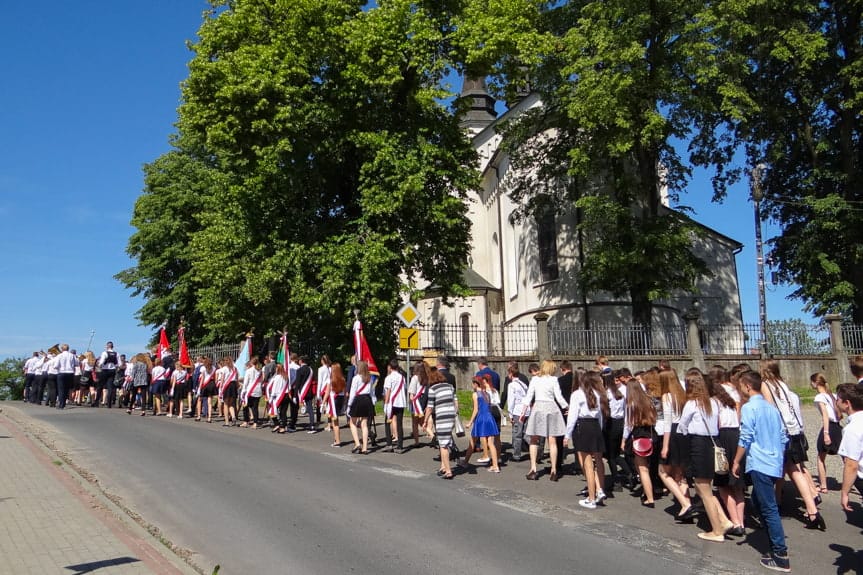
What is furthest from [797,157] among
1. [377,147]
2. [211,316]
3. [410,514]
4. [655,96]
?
[410,514]

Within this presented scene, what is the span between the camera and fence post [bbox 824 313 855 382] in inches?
848

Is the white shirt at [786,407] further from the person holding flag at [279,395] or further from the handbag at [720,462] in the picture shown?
the person holding flag at [279,395]

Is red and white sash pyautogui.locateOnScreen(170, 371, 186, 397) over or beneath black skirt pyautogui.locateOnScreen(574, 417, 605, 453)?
over

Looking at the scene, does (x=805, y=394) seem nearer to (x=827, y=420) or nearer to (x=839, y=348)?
(x=839, y=348)

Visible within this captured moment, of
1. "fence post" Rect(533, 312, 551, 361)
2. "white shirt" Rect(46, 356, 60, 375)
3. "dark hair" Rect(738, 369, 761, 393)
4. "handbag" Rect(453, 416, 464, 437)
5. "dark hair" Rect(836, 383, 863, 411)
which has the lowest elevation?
"handbag" Rect(453, 416, 464, 437)

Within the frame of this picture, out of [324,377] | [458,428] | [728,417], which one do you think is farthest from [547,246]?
[728,417]

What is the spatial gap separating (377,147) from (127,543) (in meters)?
15.8

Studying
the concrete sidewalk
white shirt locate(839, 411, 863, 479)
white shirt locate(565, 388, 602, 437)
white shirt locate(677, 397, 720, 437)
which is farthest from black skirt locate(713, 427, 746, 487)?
A: the concrete sidewalk

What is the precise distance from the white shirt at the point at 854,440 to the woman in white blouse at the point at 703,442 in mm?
1494

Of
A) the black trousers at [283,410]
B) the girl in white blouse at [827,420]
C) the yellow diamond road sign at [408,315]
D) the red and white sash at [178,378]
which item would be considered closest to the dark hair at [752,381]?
the girl in white blouse at [827,420]

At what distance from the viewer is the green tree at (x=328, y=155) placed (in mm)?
20203

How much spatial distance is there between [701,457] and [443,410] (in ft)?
14.9

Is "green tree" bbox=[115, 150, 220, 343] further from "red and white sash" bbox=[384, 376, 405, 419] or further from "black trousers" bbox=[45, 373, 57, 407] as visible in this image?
"red and white sash" bbox=[384, 376, 405, 419]

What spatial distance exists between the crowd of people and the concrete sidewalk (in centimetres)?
515
